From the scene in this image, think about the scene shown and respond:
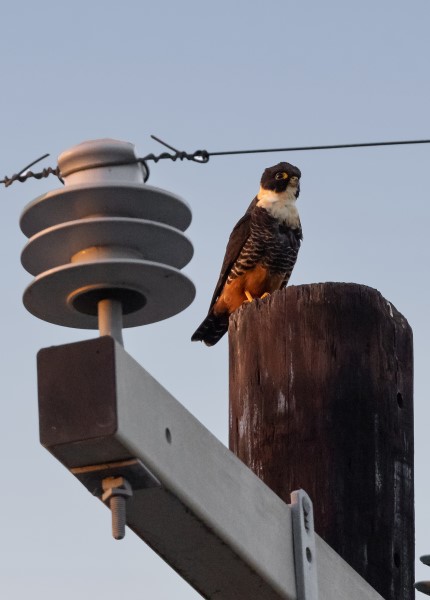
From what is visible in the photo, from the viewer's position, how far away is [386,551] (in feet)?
9.84

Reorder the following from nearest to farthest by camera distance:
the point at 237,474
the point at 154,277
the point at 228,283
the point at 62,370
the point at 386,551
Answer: the point at 62,370 < the point at 154,277 < the point at 237,474 < the point at 386,551 < the point at 228,283

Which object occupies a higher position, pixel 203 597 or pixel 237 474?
pixel 237 474

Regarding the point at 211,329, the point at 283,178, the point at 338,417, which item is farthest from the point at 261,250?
the point at 338,417

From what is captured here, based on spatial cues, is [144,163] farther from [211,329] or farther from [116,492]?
[211,329]

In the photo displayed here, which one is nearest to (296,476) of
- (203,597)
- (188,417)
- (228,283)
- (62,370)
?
(203,597)

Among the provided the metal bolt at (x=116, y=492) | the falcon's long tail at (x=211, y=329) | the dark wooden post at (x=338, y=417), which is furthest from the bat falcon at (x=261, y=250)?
the metal bolt at (x=116, y=492)

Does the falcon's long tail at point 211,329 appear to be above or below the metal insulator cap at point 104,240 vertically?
above

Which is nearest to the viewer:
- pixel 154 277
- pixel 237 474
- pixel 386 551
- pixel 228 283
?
pixel 154 277

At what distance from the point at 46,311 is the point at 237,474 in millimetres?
433

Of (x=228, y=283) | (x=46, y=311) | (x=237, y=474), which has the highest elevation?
(x=228, y=283)

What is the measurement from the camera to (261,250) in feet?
27.2

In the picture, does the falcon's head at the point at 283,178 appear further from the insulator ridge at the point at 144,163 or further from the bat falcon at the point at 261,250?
the insulator ridge at the point at 144,163

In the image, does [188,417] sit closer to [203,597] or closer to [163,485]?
[163,485]

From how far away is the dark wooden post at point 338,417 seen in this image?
299 cm
